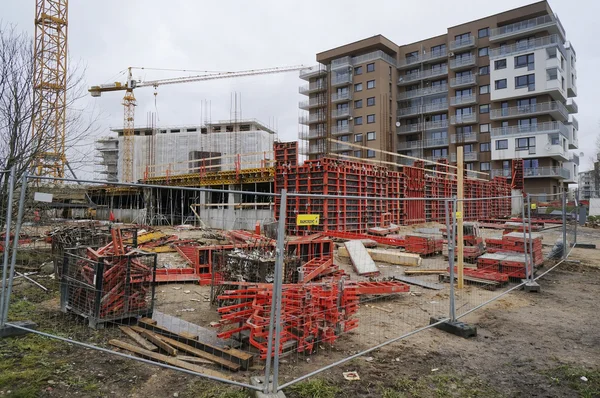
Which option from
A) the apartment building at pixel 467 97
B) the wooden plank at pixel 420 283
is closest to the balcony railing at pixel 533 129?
the apartment building at pixel 467 97

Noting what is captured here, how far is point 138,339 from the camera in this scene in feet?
15.0

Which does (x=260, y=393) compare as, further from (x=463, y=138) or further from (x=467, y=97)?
(x=467, y=97)

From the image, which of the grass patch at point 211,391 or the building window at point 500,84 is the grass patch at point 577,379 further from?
the building window at point 500,84

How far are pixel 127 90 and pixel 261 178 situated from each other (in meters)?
65.2

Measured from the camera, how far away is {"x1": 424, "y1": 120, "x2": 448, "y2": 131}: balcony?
5081 centimetres

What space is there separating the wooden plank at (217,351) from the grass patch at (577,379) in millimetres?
3374

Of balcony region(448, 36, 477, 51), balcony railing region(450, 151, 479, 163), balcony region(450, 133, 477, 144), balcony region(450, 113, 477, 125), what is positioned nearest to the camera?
balcony railing region(450, 151, 479, 163)

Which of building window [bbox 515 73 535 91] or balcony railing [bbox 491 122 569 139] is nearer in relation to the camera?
balcony railing [bbox 491 122 569 139]

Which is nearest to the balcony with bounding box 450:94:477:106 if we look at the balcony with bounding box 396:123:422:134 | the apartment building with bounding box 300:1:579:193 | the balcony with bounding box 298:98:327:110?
the apartment building with bounding box 300:1:579:193

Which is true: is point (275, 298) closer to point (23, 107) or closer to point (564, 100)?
point (23, 107)

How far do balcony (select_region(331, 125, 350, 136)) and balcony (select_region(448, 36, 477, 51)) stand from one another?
699 inches

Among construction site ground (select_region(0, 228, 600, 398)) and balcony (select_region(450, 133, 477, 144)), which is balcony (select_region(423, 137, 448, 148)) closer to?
balcony (select_region(450, 133, 477, 144))

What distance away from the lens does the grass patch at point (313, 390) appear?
3.47 metres

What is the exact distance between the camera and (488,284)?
26.7ft
